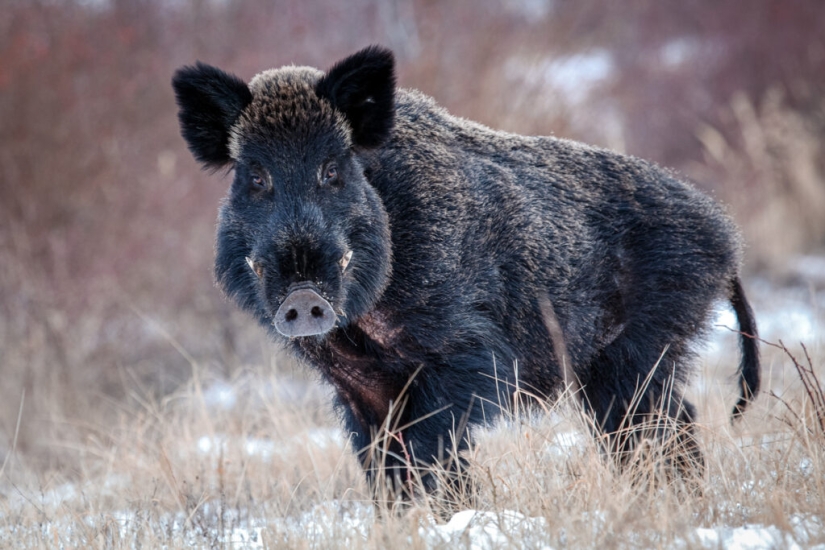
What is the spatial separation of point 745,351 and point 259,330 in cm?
560

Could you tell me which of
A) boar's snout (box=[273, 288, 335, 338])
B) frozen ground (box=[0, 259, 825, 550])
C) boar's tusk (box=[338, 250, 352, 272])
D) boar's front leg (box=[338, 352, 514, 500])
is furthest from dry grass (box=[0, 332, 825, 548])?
boar's tusk (box=[338, 250, 352, 272])

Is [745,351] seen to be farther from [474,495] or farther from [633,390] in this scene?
[474,495]

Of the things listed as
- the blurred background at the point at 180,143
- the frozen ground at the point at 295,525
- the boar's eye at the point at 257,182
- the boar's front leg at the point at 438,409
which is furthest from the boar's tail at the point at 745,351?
the blurred background at the point at 180,143

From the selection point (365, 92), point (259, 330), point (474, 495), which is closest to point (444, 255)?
point (365, 92)

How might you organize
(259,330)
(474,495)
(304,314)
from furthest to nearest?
(259,330) → (474,495) → (304,314)

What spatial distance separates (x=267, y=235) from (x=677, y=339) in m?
2.27

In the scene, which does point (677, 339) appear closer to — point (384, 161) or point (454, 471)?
point (454, 471)

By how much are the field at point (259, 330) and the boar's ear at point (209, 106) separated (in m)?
1.56

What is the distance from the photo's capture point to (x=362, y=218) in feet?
12.6

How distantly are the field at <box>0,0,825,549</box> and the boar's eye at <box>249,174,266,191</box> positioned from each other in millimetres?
1281

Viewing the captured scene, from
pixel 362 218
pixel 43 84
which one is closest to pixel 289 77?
pixel 362 218

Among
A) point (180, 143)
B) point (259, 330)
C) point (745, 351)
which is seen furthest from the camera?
point (180, 143)

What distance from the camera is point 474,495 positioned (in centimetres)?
361

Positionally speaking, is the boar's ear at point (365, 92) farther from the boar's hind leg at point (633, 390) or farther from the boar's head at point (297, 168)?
the boar's hind leg at point (633, 390)
